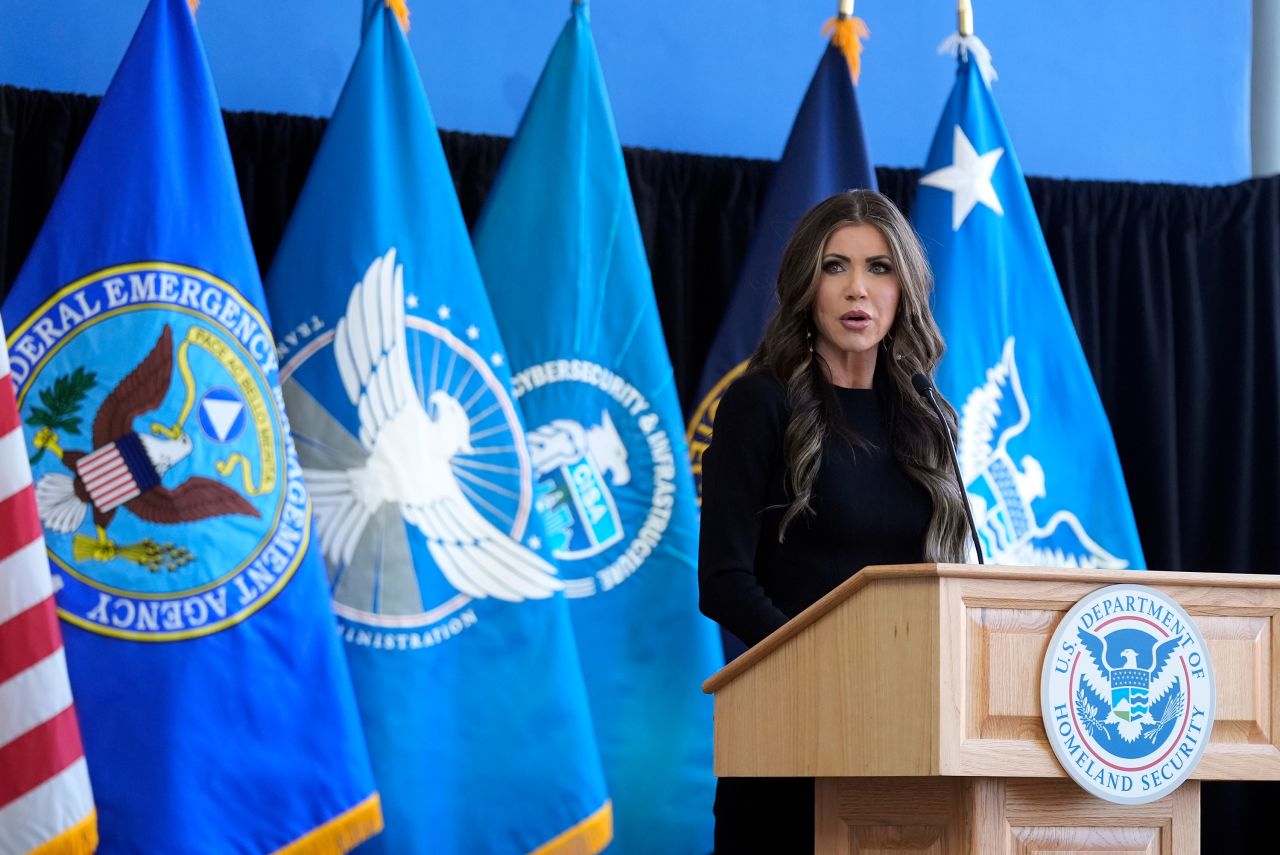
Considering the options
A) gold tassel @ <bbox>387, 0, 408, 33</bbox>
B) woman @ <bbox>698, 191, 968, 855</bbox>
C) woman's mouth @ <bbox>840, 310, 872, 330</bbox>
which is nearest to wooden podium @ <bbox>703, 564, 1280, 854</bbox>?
woman @ <bbox>698, 191, 968, 855</bbox>

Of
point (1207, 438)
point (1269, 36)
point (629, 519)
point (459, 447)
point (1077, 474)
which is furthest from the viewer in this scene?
point (1269, 36)

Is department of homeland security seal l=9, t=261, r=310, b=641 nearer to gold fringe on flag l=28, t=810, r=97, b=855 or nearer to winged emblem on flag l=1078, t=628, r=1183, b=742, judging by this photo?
gold fringe on flag l=28, t=810, r=97, b=855

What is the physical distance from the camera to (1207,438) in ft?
13.1

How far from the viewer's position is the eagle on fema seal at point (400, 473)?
2.84m

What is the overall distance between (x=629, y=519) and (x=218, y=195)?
993mm

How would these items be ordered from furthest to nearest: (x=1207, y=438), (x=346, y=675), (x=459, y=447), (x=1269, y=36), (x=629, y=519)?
(x=1269, y=36)
(x=1207, y=438)
(x=629, y=519)
(x=459, y=447)
(x=346, y=675)

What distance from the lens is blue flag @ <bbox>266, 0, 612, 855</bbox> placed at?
283cm

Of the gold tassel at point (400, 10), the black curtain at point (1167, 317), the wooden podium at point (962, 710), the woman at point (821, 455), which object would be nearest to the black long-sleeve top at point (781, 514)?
the woman at point (821, 455)

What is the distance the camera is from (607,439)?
10.3 ft

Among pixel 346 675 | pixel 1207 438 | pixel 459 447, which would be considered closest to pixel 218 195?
pixel 459 447

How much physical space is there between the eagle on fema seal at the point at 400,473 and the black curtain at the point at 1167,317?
873 mm

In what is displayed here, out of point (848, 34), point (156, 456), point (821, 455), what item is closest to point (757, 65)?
point (848, 34)

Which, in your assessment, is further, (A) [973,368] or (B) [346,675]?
(A) [973,368]

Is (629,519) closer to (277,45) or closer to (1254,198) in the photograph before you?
(277,45)
